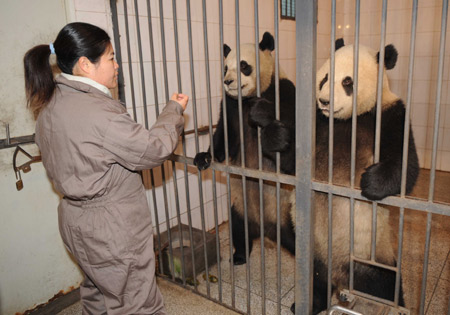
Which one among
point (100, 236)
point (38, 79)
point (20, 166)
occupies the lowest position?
point (100, 236)

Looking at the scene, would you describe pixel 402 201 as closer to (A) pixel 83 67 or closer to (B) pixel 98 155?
(B) pixel 98 155

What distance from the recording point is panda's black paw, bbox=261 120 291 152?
84.7 inches

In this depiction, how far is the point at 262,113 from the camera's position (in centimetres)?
226

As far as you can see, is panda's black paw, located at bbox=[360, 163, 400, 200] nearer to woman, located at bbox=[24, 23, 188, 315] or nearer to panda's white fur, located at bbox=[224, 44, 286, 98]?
woman, located at bbox=[24, 23, 188, 315]

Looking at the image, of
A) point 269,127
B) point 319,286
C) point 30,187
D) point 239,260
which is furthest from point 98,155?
point 239,260

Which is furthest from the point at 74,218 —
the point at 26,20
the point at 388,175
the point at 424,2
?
the point at 424,2

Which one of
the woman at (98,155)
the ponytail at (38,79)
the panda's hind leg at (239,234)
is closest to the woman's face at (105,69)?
the woman at (98,155)

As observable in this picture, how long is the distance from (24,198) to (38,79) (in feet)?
3.48

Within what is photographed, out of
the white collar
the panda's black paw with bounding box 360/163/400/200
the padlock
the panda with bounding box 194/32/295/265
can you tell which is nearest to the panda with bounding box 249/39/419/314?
the panda's black paw with bounding box 360/163/400/200

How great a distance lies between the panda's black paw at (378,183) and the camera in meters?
1.76

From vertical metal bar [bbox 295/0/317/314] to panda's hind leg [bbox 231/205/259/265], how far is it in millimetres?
908

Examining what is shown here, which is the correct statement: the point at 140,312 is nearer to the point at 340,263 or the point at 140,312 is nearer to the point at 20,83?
the point at 340,263

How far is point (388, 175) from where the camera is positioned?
1.78 m

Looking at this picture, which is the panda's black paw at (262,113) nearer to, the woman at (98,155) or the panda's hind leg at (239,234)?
the woman at (98,155)
